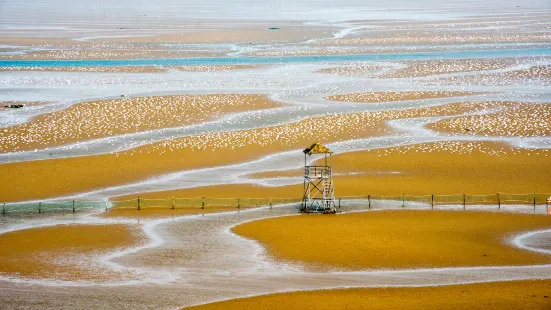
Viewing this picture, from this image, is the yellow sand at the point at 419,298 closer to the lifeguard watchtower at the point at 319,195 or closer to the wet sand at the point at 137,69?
the lifeguard watchtower at the point at 319,195

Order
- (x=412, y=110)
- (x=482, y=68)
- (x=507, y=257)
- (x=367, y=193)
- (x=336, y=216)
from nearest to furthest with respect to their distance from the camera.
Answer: (x=507, y=257) → (x=336, y=216) → (x=367, y=193) → (x=412, y=110) → (x=482, y=68)

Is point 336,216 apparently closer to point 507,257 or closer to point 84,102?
point 507,257

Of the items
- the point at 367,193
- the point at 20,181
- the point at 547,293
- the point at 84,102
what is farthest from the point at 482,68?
the point at 547,293

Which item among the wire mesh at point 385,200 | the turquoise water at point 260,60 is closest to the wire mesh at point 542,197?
the wire mesh at point 385,200

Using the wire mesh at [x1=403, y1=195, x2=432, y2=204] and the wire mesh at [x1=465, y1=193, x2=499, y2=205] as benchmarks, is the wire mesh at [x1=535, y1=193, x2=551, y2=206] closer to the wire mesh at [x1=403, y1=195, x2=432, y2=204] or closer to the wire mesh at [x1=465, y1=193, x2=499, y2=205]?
the wire mesh at [x1=465, y1=193, x2=499, y2=205]

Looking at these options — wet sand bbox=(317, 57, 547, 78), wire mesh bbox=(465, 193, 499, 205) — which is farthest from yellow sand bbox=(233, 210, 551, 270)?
wet sand bbox=(317, 57, 547, 78)

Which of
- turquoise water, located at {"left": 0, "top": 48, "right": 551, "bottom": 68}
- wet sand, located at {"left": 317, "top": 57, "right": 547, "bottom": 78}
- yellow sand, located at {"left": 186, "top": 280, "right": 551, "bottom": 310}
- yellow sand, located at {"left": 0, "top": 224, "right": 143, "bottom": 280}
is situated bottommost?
yellow sand, located at {"left": 186, "top": 280, "right": 551, "bottom": 310}
